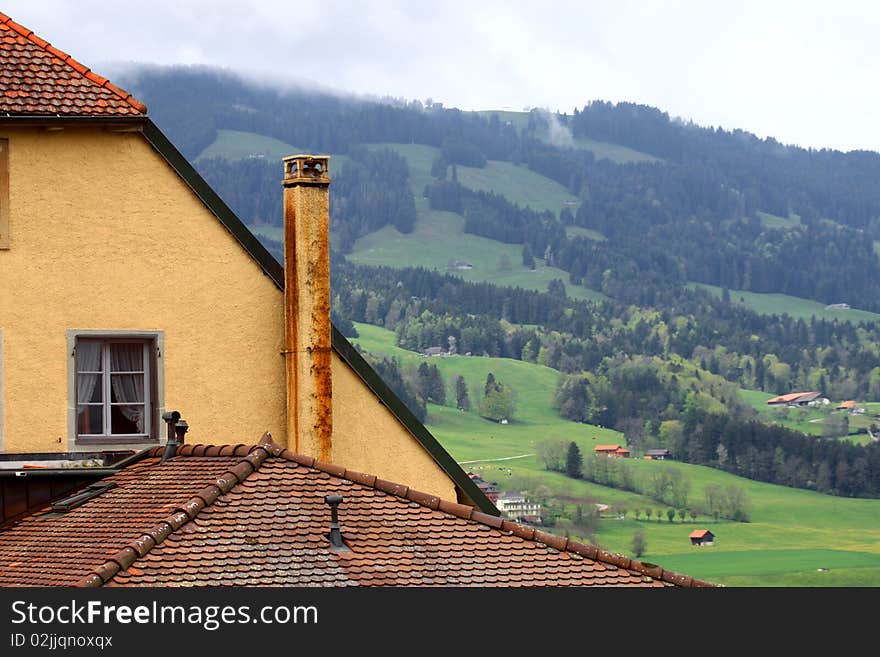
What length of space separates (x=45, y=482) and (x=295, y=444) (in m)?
4.06

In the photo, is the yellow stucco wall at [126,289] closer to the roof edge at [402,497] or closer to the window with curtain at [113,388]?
the window with curtain at [113,388]

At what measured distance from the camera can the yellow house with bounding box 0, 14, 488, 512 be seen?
88.4 feet

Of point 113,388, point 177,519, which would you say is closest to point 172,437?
point 113,388

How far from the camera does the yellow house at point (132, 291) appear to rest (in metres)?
27.0

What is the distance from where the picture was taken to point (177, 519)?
20.6 m

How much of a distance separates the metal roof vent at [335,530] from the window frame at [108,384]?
268 inches

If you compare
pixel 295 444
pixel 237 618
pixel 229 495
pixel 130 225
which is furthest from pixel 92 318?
pixel 237 618

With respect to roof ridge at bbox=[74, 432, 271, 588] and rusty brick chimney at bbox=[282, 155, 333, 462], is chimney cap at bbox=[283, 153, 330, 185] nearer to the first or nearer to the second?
rusty brick chimney at bbox=[282, 155, 333, 462]

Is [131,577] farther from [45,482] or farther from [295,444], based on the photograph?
[295,444]

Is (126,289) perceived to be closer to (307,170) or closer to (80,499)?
(307,170)

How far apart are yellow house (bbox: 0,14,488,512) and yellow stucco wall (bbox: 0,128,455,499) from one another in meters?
0.02

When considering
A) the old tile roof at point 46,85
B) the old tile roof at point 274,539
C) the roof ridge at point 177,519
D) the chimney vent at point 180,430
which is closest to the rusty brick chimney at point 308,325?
the old tile roof at point 46,85

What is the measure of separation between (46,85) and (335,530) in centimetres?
972

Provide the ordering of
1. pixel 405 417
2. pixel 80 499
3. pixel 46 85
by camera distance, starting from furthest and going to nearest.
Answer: pixel 405 417, pixel 46 85, pixel 80 499
